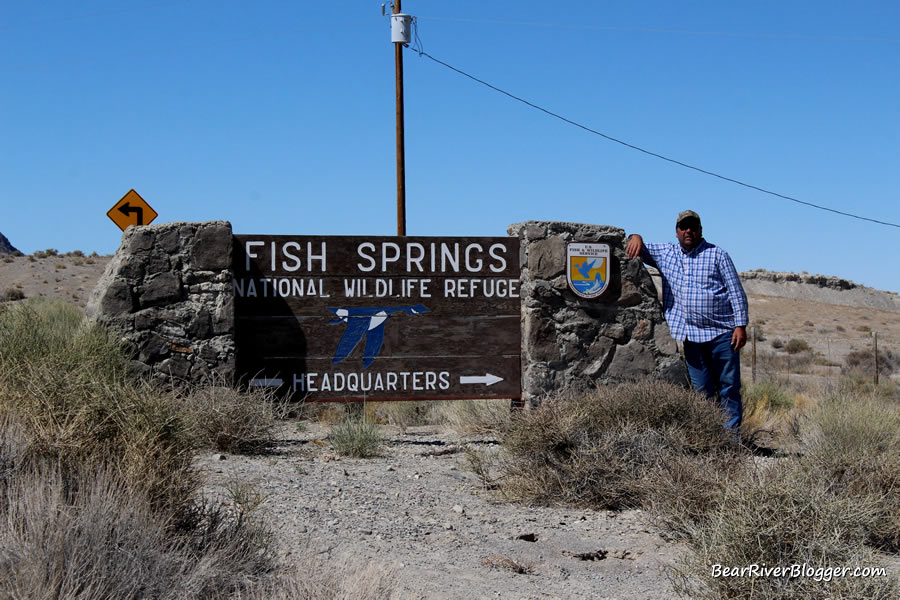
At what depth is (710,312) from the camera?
8.28 m

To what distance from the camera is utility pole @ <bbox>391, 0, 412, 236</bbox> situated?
1593cm

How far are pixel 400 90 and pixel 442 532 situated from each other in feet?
39.8

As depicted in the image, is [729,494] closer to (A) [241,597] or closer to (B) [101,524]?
(A) [241,597]

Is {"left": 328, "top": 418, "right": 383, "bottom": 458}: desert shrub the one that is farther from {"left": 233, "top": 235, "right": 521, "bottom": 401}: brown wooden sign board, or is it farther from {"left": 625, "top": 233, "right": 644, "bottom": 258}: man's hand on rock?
{"left": 625, "top": 233, "right": 644, "bottom": 258}: man's hand on rock

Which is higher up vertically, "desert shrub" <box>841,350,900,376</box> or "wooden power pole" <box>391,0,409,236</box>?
"wooden power pole" <box>391,0,409,236</box>

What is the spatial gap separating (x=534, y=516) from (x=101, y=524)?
322 centimetres

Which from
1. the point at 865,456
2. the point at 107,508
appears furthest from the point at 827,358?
the point at 107,508

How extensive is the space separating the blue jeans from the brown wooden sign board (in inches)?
77.3

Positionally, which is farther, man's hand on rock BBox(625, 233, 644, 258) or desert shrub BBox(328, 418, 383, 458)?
man's hand on rock BBox(625, 233, 644, 258)

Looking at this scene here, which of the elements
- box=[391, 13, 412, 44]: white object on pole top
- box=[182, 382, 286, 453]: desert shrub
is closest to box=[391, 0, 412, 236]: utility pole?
box=[391, 13, 412, 44]: white object on pole top

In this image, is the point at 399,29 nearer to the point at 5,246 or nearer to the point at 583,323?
the point at 583,323

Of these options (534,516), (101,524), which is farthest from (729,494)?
(101,524)

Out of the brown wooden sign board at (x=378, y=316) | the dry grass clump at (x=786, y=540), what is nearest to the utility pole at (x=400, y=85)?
the brown wooden sign board at (x=378, y=316)

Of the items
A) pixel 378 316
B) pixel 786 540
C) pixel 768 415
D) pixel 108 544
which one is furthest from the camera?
pixel 768 415
